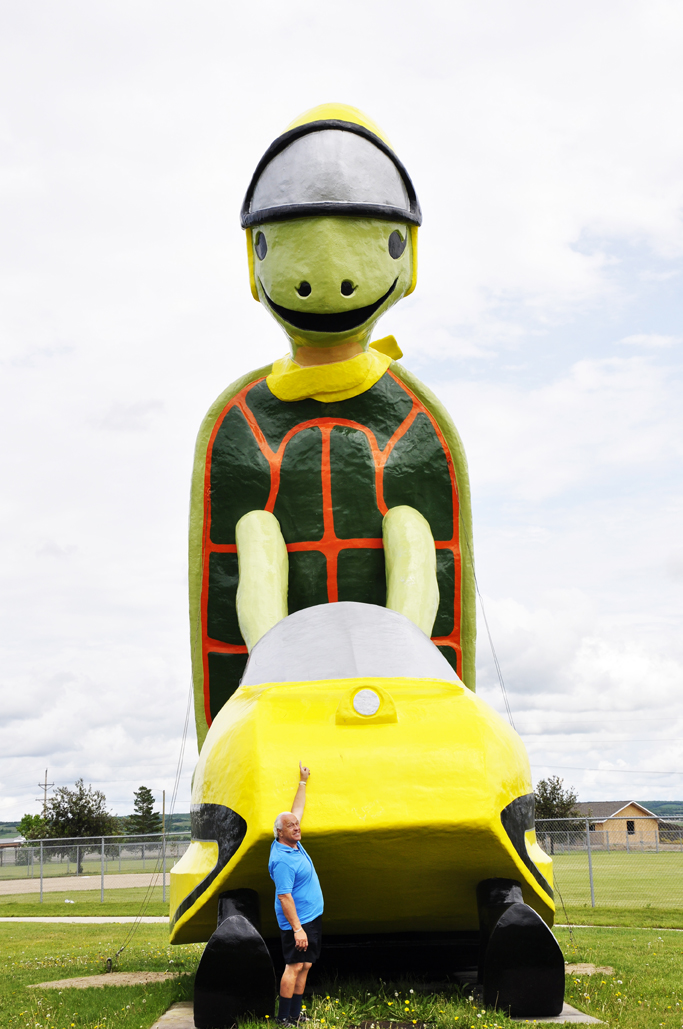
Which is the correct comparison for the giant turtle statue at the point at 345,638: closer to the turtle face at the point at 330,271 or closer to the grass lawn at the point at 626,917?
the turtle face at the point at 330,271

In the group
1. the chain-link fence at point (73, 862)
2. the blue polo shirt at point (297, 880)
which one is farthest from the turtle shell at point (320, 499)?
the chain-link fence at point (73, 862)

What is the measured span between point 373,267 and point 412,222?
41 centimetres

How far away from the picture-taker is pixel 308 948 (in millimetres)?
3475

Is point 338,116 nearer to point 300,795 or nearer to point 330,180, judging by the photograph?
point 330,180

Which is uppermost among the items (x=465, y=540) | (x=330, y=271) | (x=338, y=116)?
(x=338, y=116)

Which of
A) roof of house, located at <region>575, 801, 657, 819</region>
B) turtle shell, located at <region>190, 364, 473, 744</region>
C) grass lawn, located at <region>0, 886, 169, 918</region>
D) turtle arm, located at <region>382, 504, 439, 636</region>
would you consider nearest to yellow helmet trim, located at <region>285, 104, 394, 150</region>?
turtle shell, located at <region>190, 364, 473, 744</region>

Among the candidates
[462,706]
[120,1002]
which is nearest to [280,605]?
[462,706]

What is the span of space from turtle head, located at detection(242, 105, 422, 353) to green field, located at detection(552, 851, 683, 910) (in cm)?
865

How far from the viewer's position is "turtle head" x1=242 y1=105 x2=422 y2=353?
16.9 feet

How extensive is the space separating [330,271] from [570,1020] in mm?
3859

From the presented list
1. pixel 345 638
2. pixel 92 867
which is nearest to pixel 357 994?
pixel 345 638

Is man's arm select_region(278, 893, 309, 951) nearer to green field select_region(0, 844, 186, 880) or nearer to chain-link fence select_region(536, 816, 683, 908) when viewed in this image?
chain-link fence select_region(536, 816, 683, 908)

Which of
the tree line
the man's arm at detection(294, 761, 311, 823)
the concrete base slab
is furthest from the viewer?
the tree line

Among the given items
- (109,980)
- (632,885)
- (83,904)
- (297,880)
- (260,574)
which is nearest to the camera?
(297,880)
